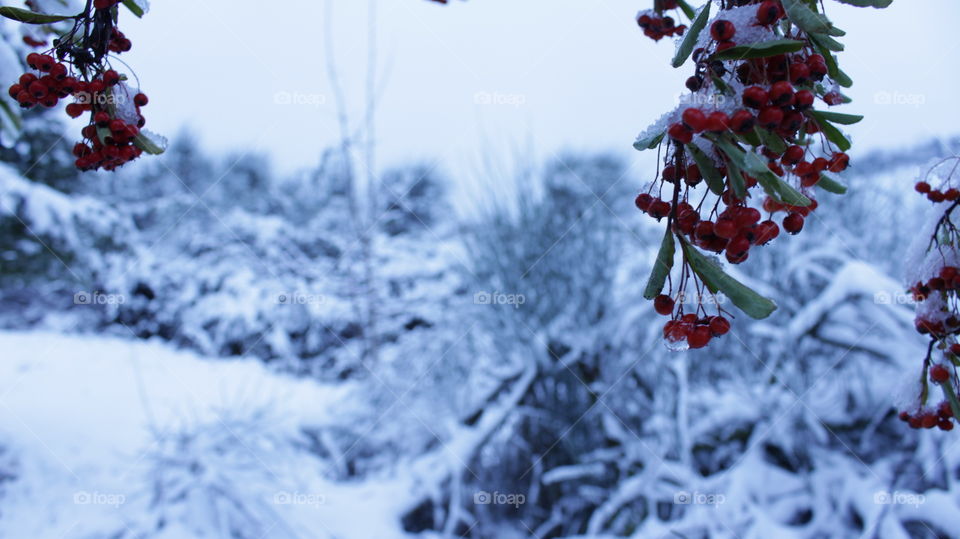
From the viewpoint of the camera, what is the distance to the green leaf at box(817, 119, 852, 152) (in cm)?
60

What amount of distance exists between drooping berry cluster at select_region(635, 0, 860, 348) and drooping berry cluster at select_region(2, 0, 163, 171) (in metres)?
0.61

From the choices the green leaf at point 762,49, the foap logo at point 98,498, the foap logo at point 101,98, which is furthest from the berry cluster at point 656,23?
the foap logo at point 98,498

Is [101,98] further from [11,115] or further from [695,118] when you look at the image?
[11,115]

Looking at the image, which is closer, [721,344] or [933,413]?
[933,413]

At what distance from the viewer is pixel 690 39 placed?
1.87 feet

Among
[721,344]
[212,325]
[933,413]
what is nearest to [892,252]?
[721,344]

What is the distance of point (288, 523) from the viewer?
8.33 feet

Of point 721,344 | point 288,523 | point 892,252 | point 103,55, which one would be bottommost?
point 288,523

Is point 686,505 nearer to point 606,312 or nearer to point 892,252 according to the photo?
point 606,312

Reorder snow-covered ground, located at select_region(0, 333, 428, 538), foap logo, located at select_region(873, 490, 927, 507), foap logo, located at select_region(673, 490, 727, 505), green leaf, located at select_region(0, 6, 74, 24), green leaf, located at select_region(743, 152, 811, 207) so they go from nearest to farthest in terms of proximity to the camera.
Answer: green leaf, located at select_region(743, 152, 811, 207), green leaf, located at select_region(0, 6, 74, 24), foap logo, located at select_region(873, 490, 927, 507), foap logo, located at select_region(673, 490, 727, 505), snow-covered ground, located at select_region(0, 333, 428, 538)

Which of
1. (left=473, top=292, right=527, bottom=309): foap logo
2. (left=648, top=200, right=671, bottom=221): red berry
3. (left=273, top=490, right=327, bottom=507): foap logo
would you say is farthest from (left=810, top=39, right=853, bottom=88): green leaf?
(left=273, top=490, right=327, bottom=507): foap logo

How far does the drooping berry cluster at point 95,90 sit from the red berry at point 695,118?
63 centimetres

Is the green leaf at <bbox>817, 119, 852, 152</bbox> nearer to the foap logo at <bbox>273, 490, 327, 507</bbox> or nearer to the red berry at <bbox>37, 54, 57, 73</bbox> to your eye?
the red berry at <bbox>37, 54, 57, 73</bbox>

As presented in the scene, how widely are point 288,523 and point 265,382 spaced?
1.94 m
